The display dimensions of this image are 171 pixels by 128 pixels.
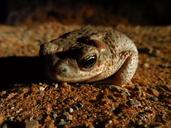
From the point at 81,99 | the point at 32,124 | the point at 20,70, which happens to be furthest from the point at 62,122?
the point at 20,70

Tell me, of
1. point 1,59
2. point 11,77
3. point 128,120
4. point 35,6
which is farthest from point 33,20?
point 128,120

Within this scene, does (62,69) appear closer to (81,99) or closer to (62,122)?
(81,99)

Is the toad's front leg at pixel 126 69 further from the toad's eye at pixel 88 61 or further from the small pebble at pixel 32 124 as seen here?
the small pebble at pixel 32 124

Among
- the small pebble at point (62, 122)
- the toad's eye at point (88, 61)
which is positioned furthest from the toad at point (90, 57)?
the small pebble at point (62, 122)

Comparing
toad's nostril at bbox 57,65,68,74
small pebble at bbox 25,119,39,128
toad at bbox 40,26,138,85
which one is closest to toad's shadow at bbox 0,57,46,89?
toad at bbox 40,26,138,85

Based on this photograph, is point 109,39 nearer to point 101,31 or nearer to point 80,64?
point 101,31

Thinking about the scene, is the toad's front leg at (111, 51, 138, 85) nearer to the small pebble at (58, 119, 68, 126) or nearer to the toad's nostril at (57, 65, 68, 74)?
the toad's nostril at (57, 65, 68, 74)
